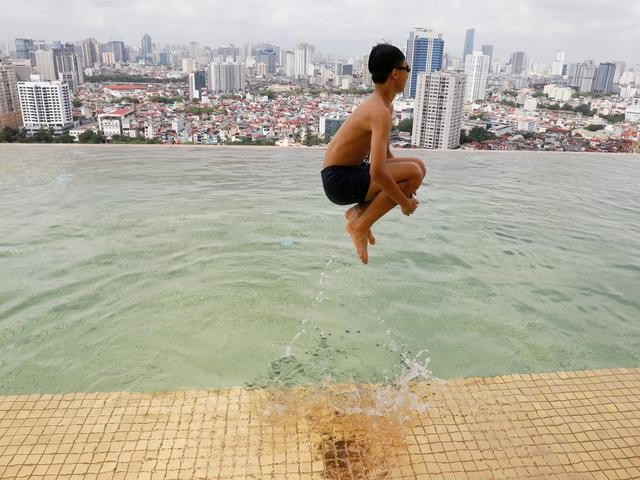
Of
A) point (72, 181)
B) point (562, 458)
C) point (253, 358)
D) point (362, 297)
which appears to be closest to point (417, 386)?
point (562, 458)

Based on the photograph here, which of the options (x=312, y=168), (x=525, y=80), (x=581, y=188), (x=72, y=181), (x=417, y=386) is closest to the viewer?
(x=417, y=386)

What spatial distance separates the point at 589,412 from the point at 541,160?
11.5 m

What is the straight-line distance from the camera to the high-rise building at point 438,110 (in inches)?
1844

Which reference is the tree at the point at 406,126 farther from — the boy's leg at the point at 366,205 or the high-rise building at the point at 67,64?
the high-rise building at the point at 67,64

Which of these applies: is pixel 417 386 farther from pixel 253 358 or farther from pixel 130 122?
pixel 130 122

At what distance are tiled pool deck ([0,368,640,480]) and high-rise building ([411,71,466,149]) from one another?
147 feet

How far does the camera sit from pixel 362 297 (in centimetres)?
482

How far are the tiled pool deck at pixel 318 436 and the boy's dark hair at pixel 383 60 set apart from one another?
1816 mm

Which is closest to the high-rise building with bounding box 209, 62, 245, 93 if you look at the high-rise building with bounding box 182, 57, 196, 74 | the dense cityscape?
the dense cityscape

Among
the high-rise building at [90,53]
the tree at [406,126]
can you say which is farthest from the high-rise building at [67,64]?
the tree at [406,126]

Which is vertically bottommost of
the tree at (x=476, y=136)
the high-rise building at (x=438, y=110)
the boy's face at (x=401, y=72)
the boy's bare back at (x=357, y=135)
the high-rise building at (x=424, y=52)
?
the tree at (x=476, y=136)

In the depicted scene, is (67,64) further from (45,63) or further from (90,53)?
(90,53)

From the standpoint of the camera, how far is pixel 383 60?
2324 mm

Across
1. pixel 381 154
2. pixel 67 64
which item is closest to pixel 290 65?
pixel 67 64
